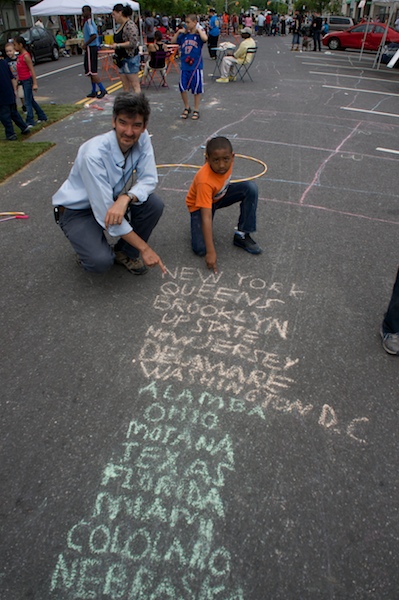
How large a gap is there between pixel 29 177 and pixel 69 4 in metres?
15.2

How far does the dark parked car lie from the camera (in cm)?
1733

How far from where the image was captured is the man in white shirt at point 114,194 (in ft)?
9.36

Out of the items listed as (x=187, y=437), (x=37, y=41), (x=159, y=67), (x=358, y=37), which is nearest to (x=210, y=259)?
(x=187, y=437)

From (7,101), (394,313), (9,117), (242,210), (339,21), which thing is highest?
(339,21)

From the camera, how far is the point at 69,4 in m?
16.3

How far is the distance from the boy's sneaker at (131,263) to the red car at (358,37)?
23472mm

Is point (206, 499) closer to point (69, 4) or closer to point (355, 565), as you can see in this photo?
point (355, 565)

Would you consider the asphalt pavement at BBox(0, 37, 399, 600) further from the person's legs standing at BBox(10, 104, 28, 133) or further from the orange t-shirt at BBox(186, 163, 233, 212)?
the person's legs standing at BBox(10, 104, 28, 133)

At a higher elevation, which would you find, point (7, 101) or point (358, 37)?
point (358, 37)

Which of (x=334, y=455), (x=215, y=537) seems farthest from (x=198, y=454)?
(x=334, y=455)

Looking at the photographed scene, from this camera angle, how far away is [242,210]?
370 centimetres

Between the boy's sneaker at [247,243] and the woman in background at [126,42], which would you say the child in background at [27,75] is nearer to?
the woman in background at [126,42]

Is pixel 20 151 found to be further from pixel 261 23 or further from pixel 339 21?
pixel 261 23

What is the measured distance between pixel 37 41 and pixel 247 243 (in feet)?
62.9
